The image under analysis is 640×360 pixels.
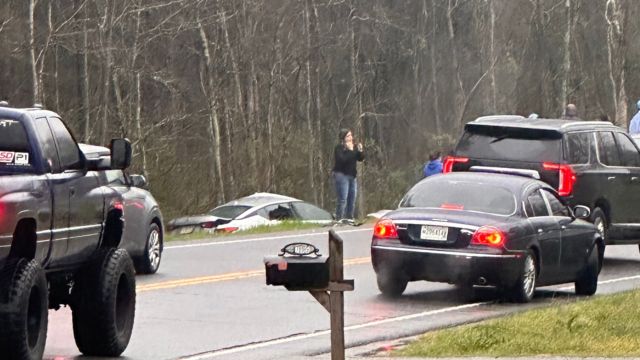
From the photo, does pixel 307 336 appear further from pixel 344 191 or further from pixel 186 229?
pixel 186 229

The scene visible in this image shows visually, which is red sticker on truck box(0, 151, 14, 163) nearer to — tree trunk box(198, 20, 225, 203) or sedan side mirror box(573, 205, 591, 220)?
sedan side mirror box(573, 205, 591, 220)

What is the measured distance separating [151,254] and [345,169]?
469 inches

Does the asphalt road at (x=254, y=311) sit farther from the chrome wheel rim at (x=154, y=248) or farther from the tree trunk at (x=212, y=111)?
the tree trunk at (x=212, y=111)

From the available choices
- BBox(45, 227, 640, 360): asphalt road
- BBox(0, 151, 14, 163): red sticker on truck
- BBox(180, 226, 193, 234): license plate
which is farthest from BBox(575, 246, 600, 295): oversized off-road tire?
BBox(180, 226, 193, 234): license plate

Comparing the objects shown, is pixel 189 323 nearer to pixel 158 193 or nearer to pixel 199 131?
pixel 158 193

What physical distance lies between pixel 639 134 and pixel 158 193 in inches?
761

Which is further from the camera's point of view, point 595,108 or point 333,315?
point 595,108

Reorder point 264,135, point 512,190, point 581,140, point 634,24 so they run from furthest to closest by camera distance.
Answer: point 634,24 → point 264,135 → point 581,140 → point 512,190

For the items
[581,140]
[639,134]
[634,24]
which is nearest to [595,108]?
[634,24]

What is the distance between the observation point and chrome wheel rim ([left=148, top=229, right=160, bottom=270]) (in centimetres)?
2005

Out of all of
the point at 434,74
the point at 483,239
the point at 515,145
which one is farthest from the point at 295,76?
the point at 483,239

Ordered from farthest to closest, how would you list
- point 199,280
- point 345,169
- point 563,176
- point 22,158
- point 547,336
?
point 345,169 → point 563,176 → point 199,280 → point 547,336 → point 22,158

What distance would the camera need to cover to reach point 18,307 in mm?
10578

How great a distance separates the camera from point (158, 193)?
4503 cm
